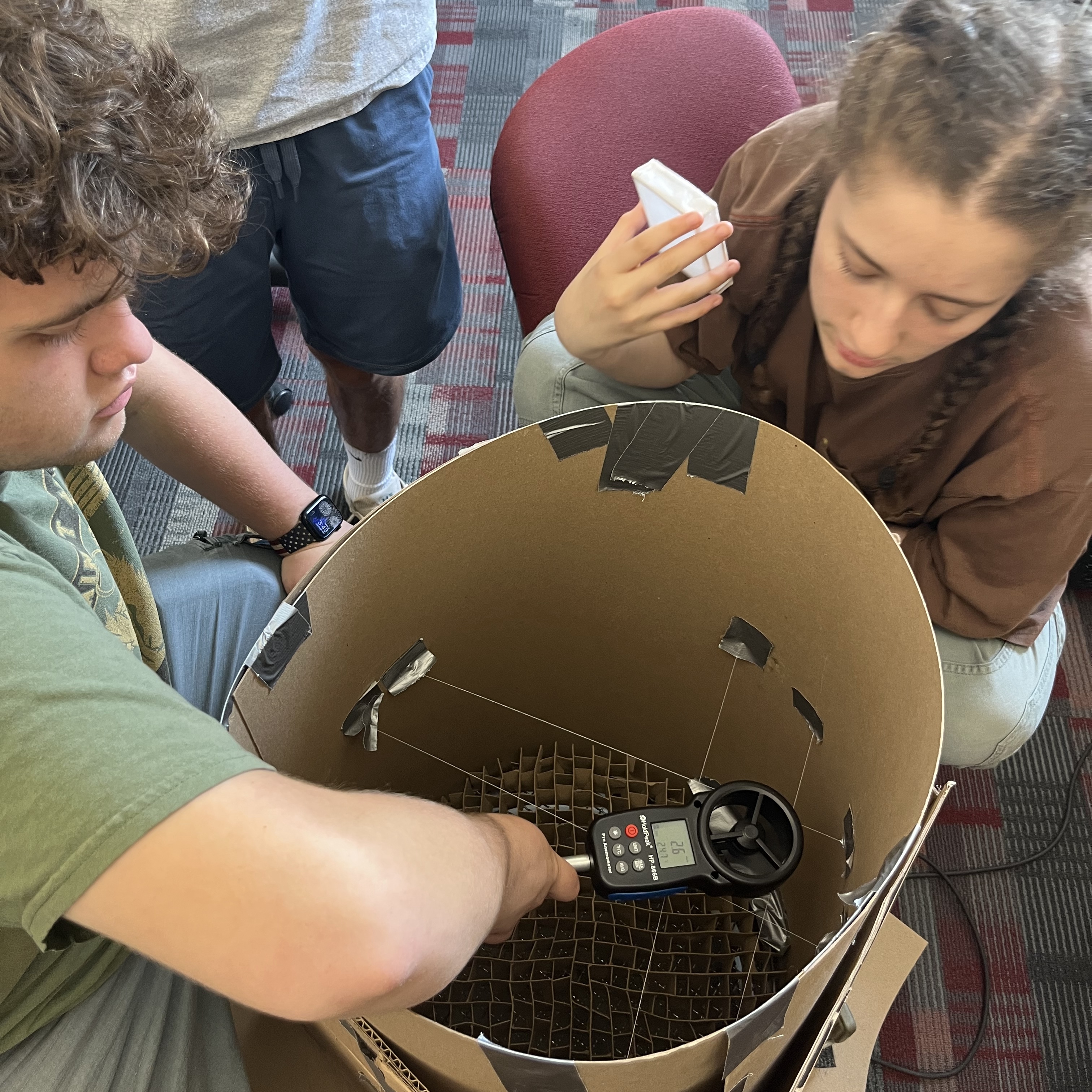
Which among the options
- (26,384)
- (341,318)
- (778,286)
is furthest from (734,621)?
(341,318)

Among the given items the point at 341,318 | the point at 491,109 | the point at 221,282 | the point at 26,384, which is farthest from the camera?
the point at 491,109

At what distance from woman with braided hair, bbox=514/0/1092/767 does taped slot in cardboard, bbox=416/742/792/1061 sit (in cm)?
31

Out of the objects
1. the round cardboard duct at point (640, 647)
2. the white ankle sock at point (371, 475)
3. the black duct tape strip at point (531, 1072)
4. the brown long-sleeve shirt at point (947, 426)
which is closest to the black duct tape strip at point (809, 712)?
the round cardboard duct at point (640, 647)

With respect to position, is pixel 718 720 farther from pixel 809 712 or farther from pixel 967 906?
pixel 967 906

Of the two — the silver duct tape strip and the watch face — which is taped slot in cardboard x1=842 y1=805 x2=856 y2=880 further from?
the watch face

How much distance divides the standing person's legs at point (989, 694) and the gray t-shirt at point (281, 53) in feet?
2.78

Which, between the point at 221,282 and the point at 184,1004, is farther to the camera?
the point at 221,282

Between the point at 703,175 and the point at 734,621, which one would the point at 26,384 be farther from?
the point at 703,175

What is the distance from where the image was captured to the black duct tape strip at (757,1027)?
0.43m

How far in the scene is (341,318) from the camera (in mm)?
1198

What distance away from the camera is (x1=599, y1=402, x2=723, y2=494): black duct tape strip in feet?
2.10

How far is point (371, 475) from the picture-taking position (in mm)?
1454

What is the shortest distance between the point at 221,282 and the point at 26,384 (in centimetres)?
55

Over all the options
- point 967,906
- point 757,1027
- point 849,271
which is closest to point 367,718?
point 757,1027
